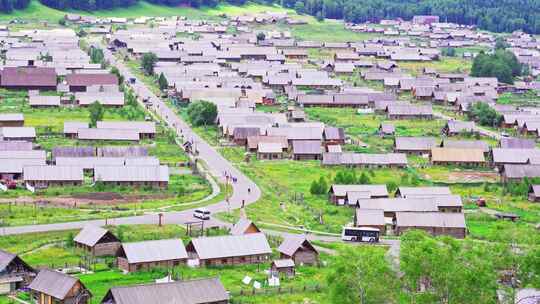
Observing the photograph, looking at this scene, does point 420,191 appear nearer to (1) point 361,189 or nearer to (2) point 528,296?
(1) point 361,189

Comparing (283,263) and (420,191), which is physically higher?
(420,191)

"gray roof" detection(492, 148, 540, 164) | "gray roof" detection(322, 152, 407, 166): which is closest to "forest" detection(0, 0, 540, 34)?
"gray roof" detection(322, 152, 407, 166)

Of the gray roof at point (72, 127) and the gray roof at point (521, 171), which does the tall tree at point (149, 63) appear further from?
Result: the gray roof at point (521, 171)

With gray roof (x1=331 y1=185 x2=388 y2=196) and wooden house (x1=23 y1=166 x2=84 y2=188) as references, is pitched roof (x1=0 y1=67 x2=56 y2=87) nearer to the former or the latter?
wooden house (x1=23 y1=166 x2=84 y2=188)

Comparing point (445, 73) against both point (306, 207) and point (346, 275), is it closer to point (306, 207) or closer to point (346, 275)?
point (306, 207)

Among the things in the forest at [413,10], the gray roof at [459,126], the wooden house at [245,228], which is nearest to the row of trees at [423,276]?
the wooden house at [245,228]

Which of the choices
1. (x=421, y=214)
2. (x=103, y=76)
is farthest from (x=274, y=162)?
(x=103, y=76)

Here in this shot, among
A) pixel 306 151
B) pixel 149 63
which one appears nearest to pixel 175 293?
pixel 306 151
